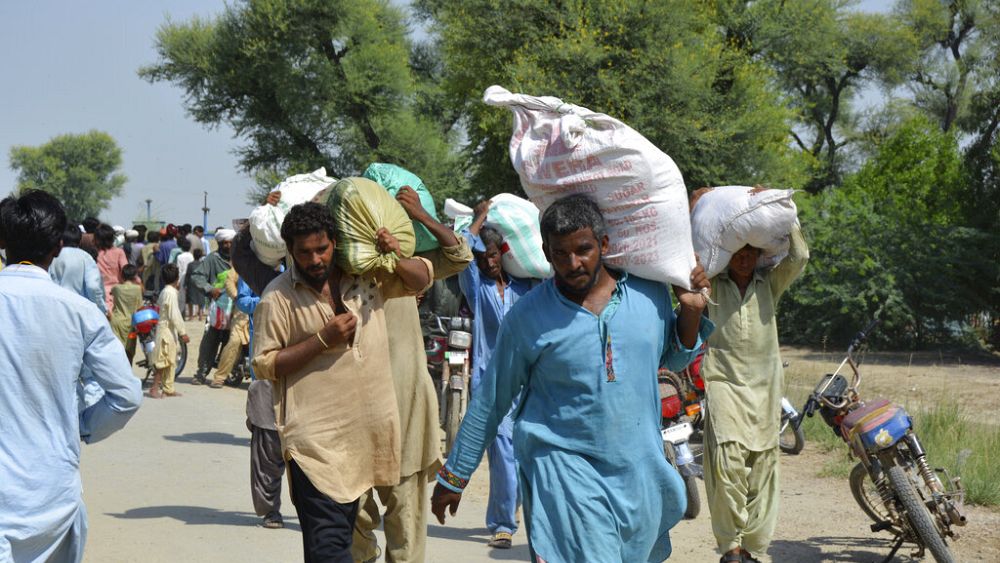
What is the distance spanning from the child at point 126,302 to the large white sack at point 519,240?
29.8 ft

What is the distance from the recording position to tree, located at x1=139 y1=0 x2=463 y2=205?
3816 cm

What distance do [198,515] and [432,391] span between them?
9.85ft

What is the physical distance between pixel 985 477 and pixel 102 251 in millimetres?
12795

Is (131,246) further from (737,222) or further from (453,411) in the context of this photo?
(737,222)

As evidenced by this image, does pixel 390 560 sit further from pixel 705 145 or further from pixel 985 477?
pixel 705 145

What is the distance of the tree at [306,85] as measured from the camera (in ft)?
125

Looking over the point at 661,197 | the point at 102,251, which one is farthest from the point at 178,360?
the point at 661,197

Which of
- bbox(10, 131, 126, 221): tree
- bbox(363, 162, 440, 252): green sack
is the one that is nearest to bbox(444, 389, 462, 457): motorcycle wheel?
bbox(363, 162, 440, 252): green sack

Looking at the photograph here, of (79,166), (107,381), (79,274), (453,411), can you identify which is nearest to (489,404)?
(107,381)

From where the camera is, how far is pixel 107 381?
12.8 ft

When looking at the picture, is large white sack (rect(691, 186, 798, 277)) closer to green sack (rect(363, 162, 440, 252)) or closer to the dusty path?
green sack (rect(363, 162, 440, 252))

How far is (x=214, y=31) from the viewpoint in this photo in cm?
3966

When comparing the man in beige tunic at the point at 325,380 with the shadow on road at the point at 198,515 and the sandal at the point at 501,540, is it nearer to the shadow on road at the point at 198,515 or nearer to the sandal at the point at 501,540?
the sandal at the point at 501,540

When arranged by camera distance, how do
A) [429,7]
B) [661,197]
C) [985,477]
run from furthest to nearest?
1. [429,7]
2. [985,477]
3. [661,197]
